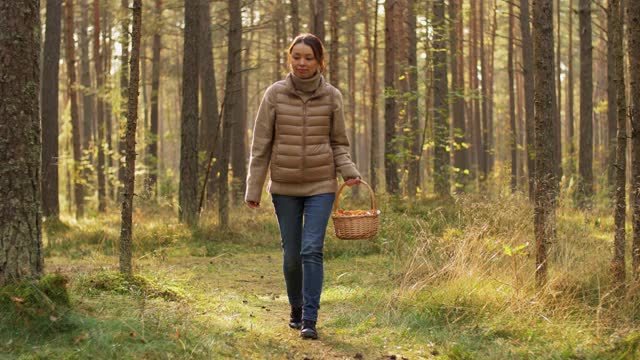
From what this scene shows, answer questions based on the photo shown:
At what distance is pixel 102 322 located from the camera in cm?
441

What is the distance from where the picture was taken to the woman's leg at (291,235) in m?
5.11

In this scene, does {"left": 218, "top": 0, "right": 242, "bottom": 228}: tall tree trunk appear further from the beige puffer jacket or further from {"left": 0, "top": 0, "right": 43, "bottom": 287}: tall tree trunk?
{"left": 0, "top": 0, "right": 43, "bottom": 287}: tall tree trunk

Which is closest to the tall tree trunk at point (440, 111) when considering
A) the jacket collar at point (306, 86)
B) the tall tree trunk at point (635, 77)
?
the tall tree trunk at point (635, 77)

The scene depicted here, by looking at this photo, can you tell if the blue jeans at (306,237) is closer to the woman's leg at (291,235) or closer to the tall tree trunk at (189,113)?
the woman's leg at (291,235)

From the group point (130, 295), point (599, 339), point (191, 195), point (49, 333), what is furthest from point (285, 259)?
point (191, 195)

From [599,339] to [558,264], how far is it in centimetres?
165

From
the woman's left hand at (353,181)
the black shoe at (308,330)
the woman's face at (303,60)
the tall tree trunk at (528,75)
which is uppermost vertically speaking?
the tall tree trunk at (528,75)

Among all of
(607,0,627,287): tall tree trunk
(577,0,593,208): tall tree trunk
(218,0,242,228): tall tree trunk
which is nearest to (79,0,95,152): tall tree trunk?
(218,0,242,228): tall tree trunk

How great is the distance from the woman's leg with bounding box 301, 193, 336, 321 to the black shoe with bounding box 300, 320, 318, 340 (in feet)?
0.10

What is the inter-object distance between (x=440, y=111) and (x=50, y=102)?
8.75m

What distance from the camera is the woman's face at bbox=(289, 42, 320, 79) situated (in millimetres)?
5008

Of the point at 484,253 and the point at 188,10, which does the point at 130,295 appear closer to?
the point at 484,253

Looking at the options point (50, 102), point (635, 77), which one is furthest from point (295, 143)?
point (50, 102)

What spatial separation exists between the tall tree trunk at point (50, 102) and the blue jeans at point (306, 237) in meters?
10.3
